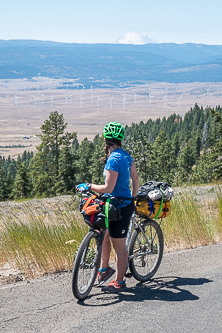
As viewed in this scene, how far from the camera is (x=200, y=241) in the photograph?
26.7 feet

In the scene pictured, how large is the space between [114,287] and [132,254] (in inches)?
21.9

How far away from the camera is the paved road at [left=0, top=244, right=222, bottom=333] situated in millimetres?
4617

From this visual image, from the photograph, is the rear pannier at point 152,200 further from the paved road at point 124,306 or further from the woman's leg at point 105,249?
the paved road at point 124,306

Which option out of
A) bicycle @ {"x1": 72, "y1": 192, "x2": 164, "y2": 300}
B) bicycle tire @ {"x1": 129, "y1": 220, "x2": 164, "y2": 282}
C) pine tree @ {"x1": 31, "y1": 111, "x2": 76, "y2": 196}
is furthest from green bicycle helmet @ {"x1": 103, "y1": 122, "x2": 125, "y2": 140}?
pine tree @ {"x1": 31, "y1": 111, "x2": 76, "y2": 196}

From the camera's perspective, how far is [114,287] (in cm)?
569

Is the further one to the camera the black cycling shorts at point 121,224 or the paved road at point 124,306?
the black cycling shorts at point 121,224

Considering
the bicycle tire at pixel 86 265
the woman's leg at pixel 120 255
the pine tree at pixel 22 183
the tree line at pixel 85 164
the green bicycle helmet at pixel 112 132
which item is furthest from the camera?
the pine tree at pixel 22 183

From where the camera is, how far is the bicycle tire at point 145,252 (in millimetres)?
6070

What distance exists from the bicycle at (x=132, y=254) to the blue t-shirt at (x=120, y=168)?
0.53 meters

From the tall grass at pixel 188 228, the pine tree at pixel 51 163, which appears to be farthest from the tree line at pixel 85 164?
the tall grass at pixel 188 228

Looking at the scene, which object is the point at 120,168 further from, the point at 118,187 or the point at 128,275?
the point at 128,275

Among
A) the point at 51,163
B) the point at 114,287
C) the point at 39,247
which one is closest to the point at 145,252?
the point at 114,287

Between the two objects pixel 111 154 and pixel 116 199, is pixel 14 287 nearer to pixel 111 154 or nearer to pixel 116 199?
pixel 116 199

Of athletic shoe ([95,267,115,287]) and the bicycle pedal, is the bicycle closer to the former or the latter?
the bicycle pedal
